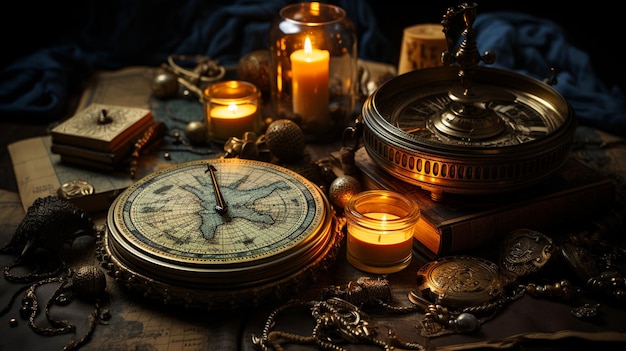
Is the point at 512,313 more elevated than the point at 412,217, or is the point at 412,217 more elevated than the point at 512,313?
the point at 412,217

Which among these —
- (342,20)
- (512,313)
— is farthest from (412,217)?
(342,20)

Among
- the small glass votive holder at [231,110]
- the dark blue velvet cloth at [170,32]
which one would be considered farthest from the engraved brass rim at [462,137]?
the dark blue velvet cloth at [170,32]

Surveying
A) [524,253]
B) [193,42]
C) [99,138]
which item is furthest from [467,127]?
[193,42]

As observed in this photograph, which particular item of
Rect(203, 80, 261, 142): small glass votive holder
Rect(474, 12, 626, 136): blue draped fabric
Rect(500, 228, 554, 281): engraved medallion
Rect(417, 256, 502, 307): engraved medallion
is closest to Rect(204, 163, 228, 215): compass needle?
Rect(203, 80, 261, 142): small glass votive holder

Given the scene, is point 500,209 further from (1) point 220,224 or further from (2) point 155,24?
(2) point 155,24

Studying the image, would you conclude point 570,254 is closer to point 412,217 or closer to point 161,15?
point 412,217

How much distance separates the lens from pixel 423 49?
2479mm

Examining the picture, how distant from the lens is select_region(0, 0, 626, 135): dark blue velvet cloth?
2691mm

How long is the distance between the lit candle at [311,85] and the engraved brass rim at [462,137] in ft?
1.07

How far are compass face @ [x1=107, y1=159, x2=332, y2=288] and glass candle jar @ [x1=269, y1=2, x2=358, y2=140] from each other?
43cm

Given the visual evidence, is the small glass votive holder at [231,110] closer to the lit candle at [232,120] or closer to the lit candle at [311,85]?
the lit candle at [232,120]

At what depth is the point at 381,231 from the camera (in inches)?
64.7

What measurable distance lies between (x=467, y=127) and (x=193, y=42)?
1.63m

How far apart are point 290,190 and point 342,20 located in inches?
30.1
